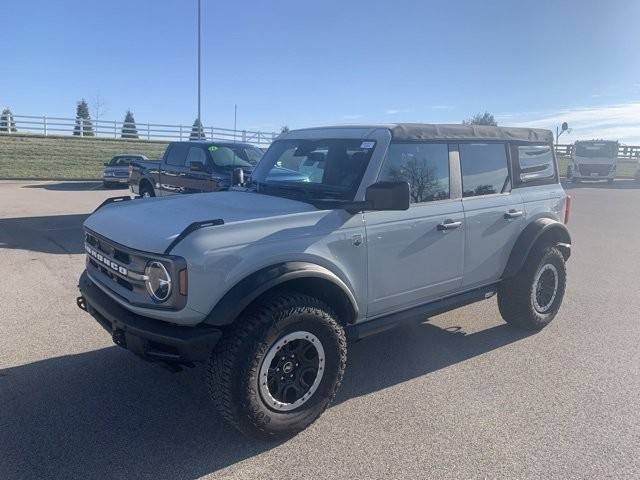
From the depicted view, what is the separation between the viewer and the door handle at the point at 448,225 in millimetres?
4254

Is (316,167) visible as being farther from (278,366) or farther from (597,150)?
(597,150)

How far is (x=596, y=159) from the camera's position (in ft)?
90.8

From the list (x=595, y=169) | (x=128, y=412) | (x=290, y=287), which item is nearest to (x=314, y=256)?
(x=290, y=287)

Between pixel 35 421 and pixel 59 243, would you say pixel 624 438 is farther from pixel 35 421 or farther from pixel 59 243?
pixel 59 243

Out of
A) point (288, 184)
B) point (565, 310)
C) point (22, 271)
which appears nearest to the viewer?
point (288, 184)

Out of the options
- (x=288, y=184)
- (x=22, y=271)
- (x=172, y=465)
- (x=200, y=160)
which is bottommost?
(x=172, y=465)

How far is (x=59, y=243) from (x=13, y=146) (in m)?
23.0

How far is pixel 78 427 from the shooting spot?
136 inches

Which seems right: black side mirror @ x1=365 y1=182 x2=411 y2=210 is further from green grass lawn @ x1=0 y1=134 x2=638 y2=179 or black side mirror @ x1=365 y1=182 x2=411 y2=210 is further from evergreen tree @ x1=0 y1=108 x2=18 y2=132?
evergreen tree @ x1=0 y1=108 x2=18 y2=132

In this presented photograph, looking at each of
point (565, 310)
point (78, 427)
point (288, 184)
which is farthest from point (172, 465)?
point (565, 310)

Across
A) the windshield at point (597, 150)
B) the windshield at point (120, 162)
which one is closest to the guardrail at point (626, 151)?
the windshield at point (597, 150)

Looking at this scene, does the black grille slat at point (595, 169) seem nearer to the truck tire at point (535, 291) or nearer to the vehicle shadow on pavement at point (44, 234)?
the vehicle shadow on pavement at point (44, 234)

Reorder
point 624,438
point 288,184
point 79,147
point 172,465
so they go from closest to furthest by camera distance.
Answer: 1. point 172,465
2. point 624,438
3. point 288,184
4. point 79,147

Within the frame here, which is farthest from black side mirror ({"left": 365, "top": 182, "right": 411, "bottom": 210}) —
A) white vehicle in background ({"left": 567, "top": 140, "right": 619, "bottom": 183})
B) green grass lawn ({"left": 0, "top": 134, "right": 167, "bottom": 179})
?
white vehicle in background ({"left": 567, "top": 140, "right": 619, "bottom": 183})
